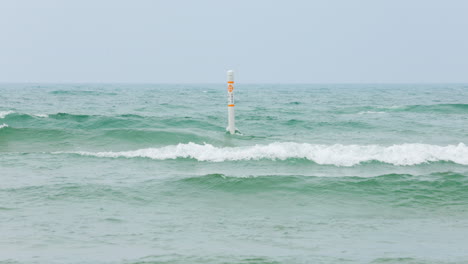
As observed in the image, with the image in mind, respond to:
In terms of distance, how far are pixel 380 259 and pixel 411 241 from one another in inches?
39.4

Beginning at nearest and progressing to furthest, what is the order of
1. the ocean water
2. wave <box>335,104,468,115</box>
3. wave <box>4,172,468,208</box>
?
the ocean water < wave <box>4,172,468,208</box> < wave <box>335,104,468,115</box>

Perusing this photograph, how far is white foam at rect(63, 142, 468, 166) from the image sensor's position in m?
12.6

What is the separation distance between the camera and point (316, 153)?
1302cm

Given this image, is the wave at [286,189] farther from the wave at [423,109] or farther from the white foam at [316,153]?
the wave at [423,109]

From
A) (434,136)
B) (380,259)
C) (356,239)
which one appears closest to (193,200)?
(356,239)

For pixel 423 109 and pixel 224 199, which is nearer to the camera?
pixel 224 199

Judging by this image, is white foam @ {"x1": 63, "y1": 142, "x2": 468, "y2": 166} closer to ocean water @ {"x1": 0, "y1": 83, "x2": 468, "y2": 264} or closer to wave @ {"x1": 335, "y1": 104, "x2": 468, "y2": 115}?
ocean water @ {"x1": 0, "y1": 83, "x2": 468, "y2": 264}

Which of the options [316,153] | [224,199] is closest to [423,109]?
[316,153]

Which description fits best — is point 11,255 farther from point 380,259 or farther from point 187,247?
point 380,259

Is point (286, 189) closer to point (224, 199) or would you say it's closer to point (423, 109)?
point (224, 199)

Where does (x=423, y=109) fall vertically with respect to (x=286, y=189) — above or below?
above

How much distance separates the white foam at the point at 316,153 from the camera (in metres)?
12.6

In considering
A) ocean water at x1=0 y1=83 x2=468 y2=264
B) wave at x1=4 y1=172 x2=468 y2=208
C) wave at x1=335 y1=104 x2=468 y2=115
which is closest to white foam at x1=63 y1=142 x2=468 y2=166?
ocean water at x1=0 y1=83 x2=468 y2=264

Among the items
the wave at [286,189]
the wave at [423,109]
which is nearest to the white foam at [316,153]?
the wave at [286,189]
